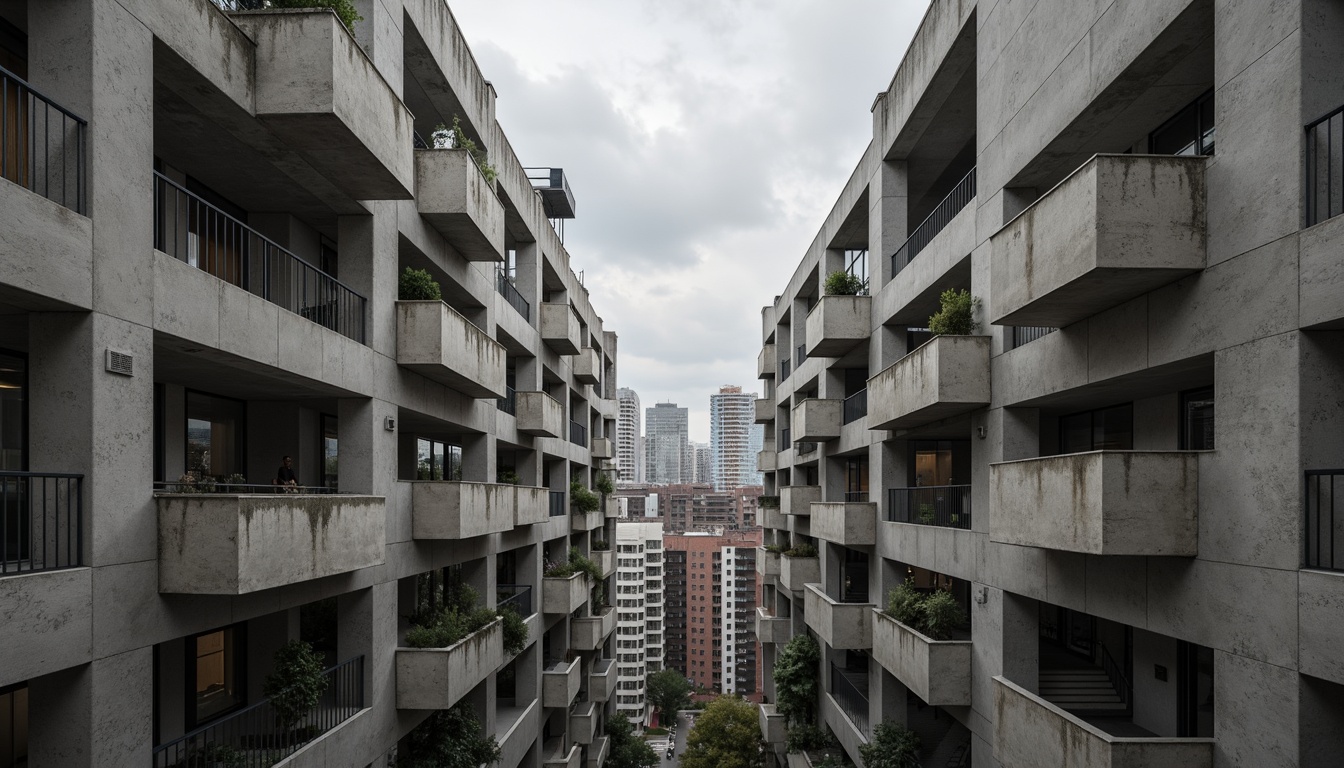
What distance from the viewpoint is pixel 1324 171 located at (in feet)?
28.0

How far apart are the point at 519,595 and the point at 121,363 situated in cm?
1952

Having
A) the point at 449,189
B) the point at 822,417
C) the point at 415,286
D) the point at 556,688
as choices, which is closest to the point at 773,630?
the point at 556,688

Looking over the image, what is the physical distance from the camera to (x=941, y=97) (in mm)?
19375

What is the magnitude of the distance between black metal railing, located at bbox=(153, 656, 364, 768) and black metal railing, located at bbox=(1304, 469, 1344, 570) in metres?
12.9

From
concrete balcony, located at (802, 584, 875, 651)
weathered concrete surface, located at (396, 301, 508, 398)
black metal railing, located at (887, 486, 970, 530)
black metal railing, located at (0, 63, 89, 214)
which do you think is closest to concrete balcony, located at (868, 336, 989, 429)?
black metal railing, located at (887, 486, 970, 530)

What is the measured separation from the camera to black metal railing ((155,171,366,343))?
12.9 meters

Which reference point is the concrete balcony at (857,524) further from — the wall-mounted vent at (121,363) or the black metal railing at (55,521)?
the black metal railing at (55,521)

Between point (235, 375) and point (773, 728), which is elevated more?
point (235, 375)

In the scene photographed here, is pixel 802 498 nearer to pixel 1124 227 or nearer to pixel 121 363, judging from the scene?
pixel 1124 227

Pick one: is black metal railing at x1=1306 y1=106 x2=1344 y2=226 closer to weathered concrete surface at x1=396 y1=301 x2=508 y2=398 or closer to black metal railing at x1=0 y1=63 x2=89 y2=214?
black metal railing at x1=0 y1=63 x2=89 y2=214

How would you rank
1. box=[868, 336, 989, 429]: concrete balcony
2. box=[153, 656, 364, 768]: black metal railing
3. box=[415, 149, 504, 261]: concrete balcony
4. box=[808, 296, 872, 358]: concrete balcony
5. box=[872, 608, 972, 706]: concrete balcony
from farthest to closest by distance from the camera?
box=[808, 296, 872, 358]: concrete balcony → box=[415, 149, 504, 261]: concrete balcony → box=[872, 608, 972, 706]: concrete balcony → box=[868, 336, 989, 429]: concrete balcony → box=[153, 656, 364, 768]: black metal railing

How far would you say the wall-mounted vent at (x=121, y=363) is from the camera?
28.6ft

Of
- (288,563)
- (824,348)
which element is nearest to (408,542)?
(288,563)

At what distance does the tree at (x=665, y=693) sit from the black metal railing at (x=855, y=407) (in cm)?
8050
